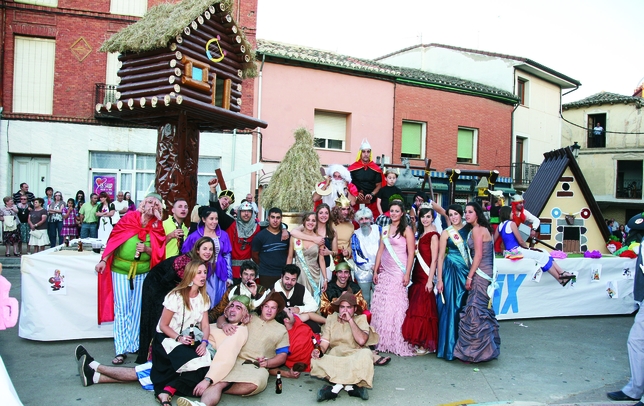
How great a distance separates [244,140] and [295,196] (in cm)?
881

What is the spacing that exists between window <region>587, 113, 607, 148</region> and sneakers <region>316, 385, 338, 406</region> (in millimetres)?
29734

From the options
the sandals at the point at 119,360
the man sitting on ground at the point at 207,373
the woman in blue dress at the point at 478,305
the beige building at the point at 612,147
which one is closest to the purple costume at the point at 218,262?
the man sitting on ground at the point at 207,373

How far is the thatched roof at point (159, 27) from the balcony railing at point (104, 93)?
34.4 ft

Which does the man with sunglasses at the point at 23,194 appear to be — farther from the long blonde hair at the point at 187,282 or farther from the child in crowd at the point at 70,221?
the long blonde hair at the point at 187,282

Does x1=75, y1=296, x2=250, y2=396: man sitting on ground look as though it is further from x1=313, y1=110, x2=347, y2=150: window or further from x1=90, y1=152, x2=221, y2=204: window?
x1=313, y1=110, x2=347, y2=150: window

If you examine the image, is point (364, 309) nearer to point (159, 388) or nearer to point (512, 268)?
point (159, 388)

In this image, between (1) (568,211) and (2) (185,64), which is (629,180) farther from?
(2) (185,64)

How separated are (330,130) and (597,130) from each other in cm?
1886

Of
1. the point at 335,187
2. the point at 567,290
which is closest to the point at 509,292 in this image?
the point at 567,290

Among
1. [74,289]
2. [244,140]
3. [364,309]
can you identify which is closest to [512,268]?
[364,309]

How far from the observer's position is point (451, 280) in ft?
20.4

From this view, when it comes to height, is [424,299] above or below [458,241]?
below

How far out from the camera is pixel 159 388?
465cm

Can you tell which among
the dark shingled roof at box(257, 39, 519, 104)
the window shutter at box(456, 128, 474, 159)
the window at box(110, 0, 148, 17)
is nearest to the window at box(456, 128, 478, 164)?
the window shutter at box(456, 128, 474, 159)
